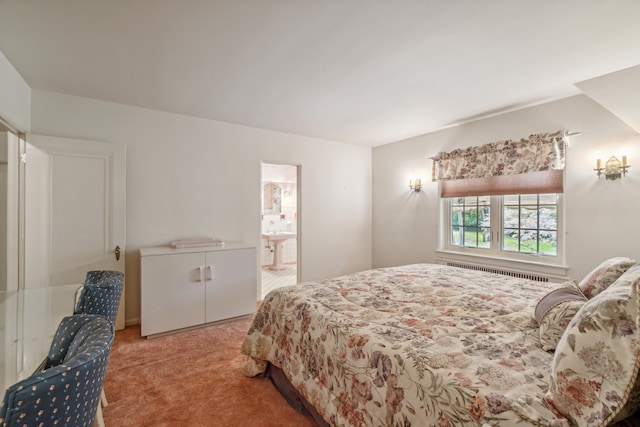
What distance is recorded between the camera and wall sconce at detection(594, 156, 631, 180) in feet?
8.05

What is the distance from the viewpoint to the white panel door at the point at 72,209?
8.27 feet

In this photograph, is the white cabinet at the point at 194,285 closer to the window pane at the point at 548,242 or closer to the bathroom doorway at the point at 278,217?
the bathroom doorway at the point at 278,217

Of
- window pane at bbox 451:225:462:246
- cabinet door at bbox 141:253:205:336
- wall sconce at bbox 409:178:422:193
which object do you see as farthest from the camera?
wall sconce at bbox 409:178:422:193

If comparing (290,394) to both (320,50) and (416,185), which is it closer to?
(320,50)

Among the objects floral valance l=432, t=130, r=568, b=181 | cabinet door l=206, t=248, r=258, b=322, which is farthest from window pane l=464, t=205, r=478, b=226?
cabinet door l=206, t=248, r=258, b=322

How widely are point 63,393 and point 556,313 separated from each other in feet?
5.83

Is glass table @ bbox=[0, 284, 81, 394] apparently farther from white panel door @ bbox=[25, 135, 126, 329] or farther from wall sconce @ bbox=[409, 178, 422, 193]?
wall sconce @ bbox=[409, 178, 422, 193]

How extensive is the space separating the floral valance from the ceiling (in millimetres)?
436

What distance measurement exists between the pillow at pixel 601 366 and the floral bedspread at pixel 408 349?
0.07 metres

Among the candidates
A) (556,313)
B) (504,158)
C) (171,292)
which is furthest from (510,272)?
(171,292)

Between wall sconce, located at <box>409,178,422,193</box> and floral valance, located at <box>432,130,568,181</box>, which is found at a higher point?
floral valance, located at <box>432,130,568,181</box>

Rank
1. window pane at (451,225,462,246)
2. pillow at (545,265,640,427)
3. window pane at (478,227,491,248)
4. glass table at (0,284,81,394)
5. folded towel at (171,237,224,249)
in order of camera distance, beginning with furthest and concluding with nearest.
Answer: window pane at (451,225,462,246) → window pane at (478,227,491,248) → folded towel at (171,237,224,249) → glass table at (0,284,81,394) → pillow at (545,265,640,427)

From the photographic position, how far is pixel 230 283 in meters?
3.18

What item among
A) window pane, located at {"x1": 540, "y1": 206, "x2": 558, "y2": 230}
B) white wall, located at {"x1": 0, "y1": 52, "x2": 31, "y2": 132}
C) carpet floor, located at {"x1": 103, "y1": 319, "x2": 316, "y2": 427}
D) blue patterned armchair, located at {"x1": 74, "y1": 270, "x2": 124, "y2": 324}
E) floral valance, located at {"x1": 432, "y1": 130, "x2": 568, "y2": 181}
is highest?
white wall, located at {"x1": 0, "y1": 52, "x2": 31, "y2": 132}
